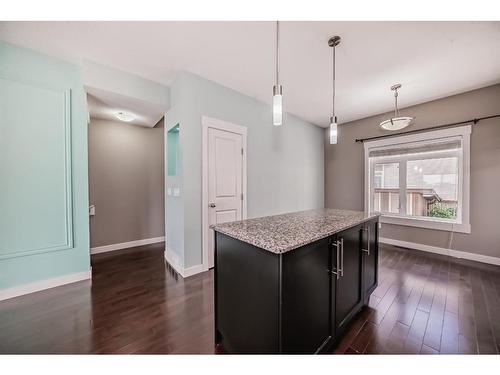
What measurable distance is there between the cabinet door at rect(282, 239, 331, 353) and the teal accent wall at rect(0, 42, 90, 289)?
265 cm

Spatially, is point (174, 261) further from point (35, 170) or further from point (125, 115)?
point (125, 115)

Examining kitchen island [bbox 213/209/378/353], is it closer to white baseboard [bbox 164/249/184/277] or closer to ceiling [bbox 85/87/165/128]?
white baseboard [bbox 164/249/184/277]

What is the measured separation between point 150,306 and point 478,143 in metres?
4.94

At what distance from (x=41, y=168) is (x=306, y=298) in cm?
294

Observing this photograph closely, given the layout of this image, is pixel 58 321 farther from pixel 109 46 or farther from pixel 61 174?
pixel 109 46

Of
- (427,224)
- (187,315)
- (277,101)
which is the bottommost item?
(187,315)

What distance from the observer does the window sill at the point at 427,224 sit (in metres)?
3.09

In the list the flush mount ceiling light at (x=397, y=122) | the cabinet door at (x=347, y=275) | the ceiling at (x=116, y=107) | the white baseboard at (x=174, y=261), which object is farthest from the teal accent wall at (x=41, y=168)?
the flush mount ceiling light at (x=397, y=122)

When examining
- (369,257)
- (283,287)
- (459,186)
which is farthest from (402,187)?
(283,287)

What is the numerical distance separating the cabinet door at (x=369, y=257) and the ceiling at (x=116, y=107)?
308 cm

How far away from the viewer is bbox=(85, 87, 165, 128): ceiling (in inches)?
98.0

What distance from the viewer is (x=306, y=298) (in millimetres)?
1108
